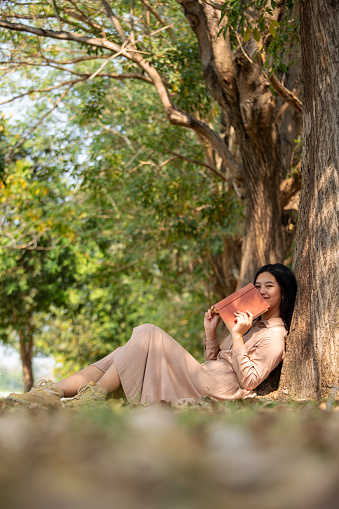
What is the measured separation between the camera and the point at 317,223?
12.3 ft

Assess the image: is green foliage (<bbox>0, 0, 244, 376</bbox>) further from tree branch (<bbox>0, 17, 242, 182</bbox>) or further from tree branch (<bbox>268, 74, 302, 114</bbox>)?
tree branch (<bbox>268, 74, 302, 114</bbox>)

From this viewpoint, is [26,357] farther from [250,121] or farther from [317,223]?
[317,223]

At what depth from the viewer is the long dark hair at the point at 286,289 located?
4043 millimetres

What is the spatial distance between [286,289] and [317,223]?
573mm

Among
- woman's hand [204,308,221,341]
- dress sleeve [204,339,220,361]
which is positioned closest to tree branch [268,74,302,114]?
woman's hand [204,308,221,341]

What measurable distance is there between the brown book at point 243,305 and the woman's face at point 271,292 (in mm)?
190

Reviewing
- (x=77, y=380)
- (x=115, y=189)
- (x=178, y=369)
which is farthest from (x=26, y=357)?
(x=178, y=369)

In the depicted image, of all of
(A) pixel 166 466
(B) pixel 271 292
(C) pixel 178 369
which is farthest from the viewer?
(B) pixel 271 292

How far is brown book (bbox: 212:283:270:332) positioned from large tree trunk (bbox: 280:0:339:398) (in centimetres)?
27

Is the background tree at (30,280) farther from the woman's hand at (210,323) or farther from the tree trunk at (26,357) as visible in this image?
the woman's hand at (210,323)

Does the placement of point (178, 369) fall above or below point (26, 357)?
above

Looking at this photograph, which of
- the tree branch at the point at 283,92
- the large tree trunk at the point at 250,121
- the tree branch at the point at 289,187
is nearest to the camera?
the large tree trunk at the point at 250,121

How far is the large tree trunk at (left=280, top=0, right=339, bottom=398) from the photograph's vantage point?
3.49m

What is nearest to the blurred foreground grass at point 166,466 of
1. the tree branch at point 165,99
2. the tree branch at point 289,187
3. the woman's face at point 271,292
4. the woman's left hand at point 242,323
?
the woman's left hand at point 242,323
